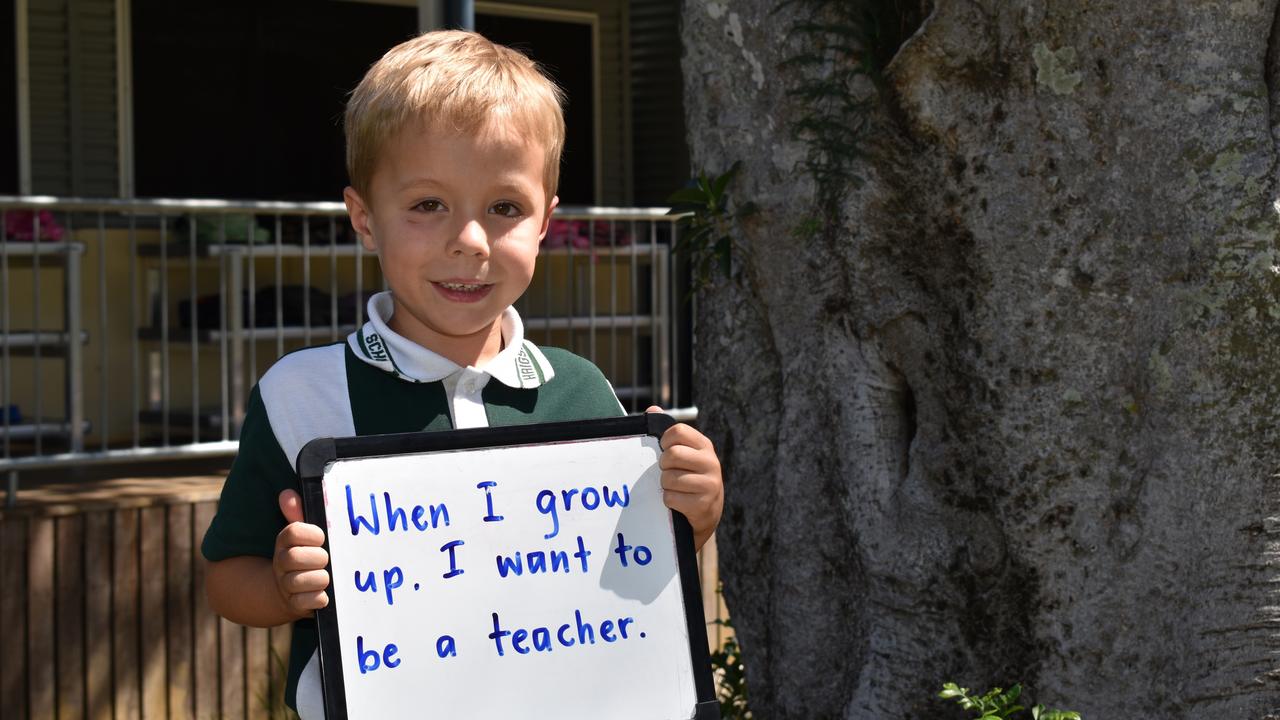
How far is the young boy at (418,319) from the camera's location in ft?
6.61

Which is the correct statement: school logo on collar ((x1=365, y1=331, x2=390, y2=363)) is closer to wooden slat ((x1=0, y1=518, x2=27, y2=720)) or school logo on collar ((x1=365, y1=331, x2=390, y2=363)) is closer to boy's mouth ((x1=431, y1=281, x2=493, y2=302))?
boy's mouth ((x1=431, y1=281, x2=493, y2=302))

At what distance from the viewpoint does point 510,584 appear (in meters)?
2.07

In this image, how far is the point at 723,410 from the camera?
3.99 metres

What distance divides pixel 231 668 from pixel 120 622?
451 mm

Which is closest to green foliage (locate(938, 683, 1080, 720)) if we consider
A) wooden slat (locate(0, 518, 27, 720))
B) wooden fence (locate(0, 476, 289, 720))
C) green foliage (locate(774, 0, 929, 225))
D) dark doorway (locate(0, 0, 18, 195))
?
green foliage (locate(774, 0, 929, 225))

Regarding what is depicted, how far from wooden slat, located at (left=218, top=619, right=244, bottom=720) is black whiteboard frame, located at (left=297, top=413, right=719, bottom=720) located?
3652 millimetres

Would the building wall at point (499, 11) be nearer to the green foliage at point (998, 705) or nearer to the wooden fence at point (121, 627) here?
the wooden fence at point (121, 627)

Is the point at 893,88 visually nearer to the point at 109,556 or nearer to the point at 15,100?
the point at 109,556

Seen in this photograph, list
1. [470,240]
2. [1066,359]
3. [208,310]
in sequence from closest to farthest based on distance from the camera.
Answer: [470,240], [1066,359], [208,310]

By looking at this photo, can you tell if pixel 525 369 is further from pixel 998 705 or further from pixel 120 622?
pixel 120 622

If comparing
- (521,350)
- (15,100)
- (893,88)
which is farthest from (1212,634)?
(15,100)

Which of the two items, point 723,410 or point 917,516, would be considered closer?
point 917,516

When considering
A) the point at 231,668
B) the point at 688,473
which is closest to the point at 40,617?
the point at 231,668

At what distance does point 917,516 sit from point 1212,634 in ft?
2.20
